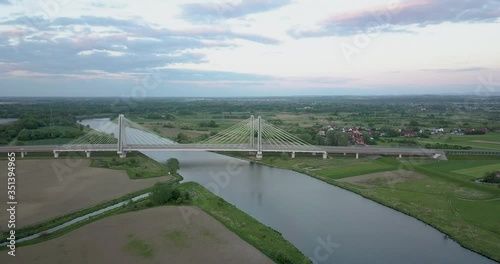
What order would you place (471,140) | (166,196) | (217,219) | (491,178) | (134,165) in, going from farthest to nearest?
(471,140) → (134,165) → (491,178) → (166,196) → (217,219)

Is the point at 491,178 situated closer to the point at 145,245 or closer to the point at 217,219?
the point at 217,219

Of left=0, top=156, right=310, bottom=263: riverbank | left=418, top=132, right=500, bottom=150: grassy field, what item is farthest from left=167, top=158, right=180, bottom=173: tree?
left=418, top=132, right=500, bottom=150: grassy field

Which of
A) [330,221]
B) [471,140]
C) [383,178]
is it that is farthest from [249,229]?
[471,140]

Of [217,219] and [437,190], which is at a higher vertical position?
[437,190]
